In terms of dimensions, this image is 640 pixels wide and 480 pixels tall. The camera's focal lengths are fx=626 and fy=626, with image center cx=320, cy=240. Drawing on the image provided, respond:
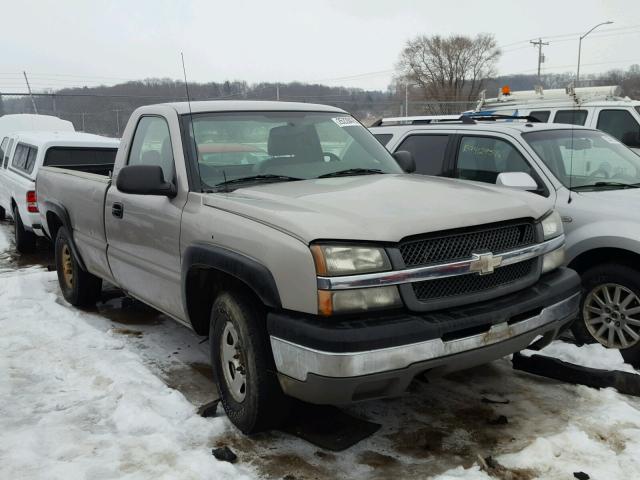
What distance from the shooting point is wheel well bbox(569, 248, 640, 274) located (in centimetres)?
446

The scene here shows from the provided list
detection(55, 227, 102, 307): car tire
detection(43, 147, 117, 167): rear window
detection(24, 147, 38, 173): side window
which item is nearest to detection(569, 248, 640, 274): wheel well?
detection(55, 227, 102, 307): car tire

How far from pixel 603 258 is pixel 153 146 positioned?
11.3 ft

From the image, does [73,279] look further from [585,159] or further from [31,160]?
[585,159]

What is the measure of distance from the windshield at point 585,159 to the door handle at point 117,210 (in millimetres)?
3428

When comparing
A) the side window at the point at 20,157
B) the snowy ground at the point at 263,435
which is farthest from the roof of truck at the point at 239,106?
the side window at the point at 20,157

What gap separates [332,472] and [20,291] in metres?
4.83

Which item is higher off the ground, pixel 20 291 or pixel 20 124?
pixel 20 124

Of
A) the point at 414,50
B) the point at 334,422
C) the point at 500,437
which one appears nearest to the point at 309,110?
the point at 334,422

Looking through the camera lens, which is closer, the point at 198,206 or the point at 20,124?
the point at 198,206

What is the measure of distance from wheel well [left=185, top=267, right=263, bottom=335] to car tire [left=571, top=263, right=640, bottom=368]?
8.76 feet

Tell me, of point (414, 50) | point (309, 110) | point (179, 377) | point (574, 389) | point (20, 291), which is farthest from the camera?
point (414, 50)

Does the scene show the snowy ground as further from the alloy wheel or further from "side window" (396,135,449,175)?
"side window" (396,135,449,175)

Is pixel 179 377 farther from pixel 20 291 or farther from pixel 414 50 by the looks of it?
pixel 414 50

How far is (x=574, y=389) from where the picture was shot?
414cm
